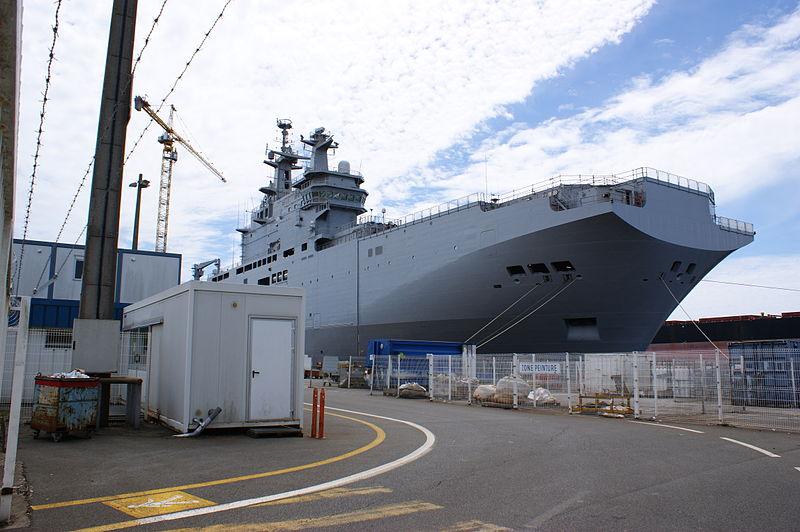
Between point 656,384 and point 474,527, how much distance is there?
11846mm

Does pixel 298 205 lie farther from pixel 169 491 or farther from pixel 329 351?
pixel 169 491

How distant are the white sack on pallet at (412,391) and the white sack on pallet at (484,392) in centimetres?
333

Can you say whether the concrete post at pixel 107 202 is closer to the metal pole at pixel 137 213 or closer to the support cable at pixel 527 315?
the support cable at pixel 527 315

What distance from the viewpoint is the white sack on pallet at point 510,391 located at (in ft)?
59.8

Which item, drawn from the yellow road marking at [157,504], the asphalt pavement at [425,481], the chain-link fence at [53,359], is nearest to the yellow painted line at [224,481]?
the asphalt pavement at [425,481]

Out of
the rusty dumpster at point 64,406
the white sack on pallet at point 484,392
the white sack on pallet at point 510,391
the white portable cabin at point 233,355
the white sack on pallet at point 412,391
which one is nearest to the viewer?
the rusty dumpster at point 64,406

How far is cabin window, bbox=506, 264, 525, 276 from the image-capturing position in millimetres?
27359

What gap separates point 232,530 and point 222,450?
4504mm

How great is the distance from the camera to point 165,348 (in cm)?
1167

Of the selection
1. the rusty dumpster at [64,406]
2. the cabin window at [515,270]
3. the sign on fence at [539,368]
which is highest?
the cabin window at [515,270]

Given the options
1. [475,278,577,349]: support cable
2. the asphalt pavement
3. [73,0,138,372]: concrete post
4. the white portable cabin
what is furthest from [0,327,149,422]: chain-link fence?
[475,278,577,349]: support cable

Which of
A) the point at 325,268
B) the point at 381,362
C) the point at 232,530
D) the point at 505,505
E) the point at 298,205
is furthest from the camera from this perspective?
the point at 298,205

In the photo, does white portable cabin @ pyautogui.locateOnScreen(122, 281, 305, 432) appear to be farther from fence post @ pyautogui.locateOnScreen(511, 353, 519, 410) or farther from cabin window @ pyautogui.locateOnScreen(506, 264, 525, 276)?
cabin window @ pyautogui.locateOnScreen(506, 264, 525, 276)

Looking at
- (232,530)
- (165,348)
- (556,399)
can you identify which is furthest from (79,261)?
(232,530)
